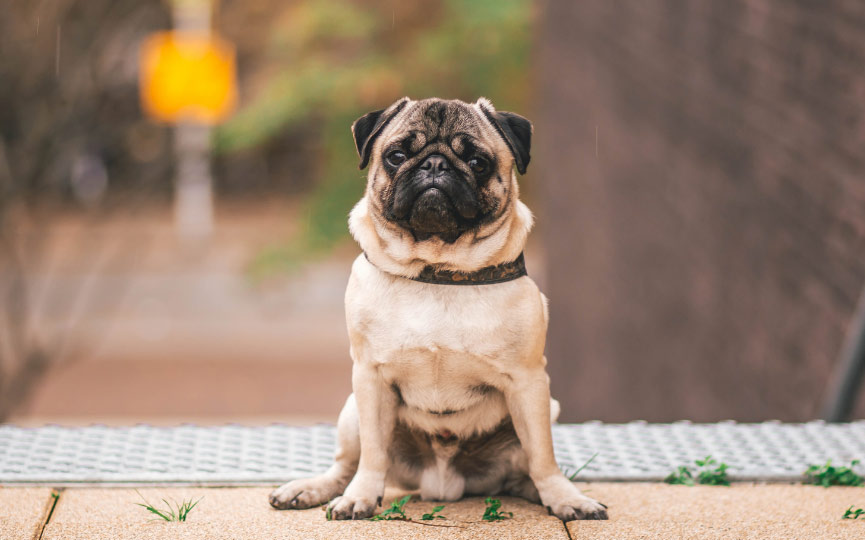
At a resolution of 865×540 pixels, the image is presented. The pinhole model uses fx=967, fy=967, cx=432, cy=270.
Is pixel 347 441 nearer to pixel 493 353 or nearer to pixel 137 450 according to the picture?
pixel 493 353

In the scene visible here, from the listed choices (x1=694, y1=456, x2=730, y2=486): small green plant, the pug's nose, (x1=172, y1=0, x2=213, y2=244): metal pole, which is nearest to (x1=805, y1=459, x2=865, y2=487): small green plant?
(x1=694, y1=456, x2=730, y2=486): small green plant

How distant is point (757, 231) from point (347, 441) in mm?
3209

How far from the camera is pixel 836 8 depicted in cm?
449

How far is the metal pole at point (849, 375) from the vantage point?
4.05 metres

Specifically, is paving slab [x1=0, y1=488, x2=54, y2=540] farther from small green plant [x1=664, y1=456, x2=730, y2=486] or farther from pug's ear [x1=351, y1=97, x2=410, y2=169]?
small green plant [x1=664, y1=456, x2=730, y2=486]

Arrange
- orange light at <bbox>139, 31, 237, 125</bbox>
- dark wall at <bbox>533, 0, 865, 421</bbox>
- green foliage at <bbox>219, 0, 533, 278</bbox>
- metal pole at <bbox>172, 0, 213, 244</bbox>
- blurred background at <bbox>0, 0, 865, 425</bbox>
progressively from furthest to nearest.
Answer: orange light at <bbox>139, 31, 237, 125</bbox>, green foliage at <bbox>219, 0, 533, 278</bbox>, metal pole at <bbox>172, 0, 213, 244</bbox>, blurred background at <bbox>0, 0, 865, 425</bbox>, dark wall at <bbox>533, 0, 865, 421</bbox>

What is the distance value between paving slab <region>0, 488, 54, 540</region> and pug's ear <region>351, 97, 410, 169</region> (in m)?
1.40

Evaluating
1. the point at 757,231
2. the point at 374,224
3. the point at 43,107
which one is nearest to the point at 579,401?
the point at 757,231

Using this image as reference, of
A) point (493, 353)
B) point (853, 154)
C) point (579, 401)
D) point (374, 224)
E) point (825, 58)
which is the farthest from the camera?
point (579, 401)

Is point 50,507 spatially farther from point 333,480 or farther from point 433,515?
point 433,515

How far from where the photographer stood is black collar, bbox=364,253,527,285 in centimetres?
281

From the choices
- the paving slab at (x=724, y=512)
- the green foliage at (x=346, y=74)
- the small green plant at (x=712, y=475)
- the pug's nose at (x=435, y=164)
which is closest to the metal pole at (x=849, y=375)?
the paving slab at (x=724, y=512)

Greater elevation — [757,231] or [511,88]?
[757,231]

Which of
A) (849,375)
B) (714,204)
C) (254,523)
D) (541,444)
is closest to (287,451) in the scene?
(254,523)
